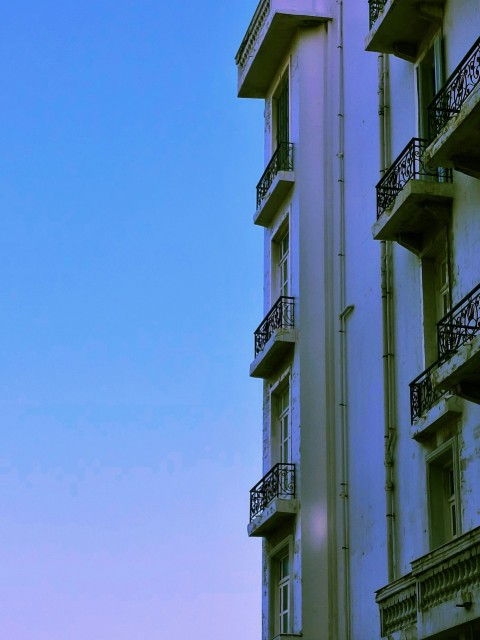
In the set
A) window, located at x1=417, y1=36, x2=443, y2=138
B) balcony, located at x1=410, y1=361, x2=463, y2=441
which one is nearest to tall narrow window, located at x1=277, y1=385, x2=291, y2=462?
balcony, located at x1=410, y1=361, x2=463, y2=441

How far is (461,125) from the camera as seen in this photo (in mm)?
19125

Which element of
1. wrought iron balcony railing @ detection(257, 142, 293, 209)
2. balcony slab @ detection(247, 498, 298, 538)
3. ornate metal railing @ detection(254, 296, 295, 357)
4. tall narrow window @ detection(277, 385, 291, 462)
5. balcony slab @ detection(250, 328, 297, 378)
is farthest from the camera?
wrought iron balcony railing @ detection(257, 142, 293, 209)

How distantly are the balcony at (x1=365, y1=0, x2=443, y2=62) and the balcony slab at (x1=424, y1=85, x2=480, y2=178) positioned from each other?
11.0 ft

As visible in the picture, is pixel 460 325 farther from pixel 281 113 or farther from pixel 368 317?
pixel 281 113

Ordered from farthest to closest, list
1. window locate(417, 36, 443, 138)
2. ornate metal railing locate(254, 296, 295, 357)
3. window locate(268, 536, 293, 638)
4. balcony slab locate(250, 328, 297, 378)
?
ornate metal railing locate(254, 296, 295, 357)
balcony slab locate(250, 328, 297, 378)
window locate(268, 536, 293, 638)
window locate(417, 36, 443, 138)

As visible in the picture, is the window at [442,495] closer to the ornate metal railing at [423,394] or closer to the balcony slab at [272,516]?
the ornate metal railing at [423,394]

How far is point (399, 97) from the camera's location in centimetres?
2473

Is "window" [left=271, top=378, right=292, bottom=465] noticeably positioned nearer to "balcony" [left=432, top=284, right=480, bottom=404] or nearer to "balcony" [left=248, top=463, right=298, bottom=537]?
"balcony" [left=248, top=463, right=298, bottom=537]

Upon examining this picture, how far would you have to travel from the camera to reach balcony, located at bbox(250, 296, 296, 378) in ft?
91.1

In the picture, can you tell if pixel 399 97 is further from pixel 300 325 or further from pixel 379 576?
pixel 379 576

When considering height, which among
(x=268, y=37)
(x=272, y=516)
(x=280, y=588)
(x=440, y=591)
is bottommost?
(x=440, y=591)

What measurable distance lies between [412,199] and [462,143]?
79.8 inches

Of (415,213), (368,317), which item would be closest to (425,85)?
(415,213)

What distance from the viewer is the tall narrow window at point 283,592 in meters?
27.3
